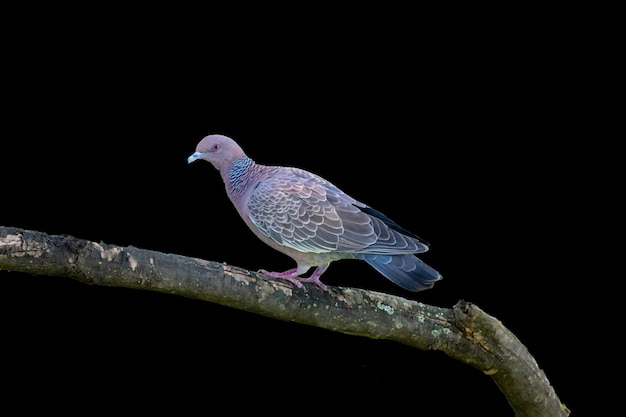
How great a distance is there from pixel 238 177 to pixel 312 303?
817 mm

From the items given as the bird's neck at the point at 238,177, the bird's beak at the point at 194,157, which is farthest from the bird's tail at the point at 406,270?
the bird's beak at the point at 194,157

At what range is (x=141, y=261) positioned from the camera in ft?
12.0

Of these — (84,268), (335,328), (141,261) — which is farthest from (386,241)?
(84,268)

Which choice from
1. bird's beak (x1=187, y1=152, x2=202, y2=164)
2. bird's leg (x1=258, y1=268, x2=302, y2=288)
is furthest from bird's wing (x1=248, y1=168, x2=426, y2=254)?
bird's beak (x1=187, y1=152, x2=202, y2=164)

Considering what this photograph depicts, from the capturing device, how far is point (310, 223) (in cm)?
412

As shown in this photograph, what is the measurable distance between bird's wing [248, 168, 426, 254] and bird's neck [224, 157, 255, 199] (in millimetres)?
88

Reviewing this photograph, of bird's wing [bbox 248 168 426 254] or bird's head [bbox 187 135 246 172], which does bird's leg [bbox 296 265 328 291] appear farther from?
bird's head [bbox 187 135 246 172]

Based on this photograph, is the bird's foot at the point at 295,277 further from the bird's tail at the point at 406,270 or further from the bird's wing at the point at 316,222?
the bird's tail at the point at 406,270

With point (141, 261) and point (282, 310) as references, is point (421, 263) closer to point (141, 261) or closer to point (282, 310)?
point (282, 310)

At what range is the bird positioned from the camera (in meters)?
4.10

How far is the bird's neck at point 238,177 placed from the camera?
4328mm

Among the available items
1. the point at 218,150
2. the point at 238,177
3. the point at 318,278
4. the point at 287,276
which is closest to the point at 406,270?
the point at 318,278

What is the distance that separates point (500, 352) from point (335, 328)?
3.00ft

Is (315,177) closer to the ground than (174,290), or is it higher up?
higher up
